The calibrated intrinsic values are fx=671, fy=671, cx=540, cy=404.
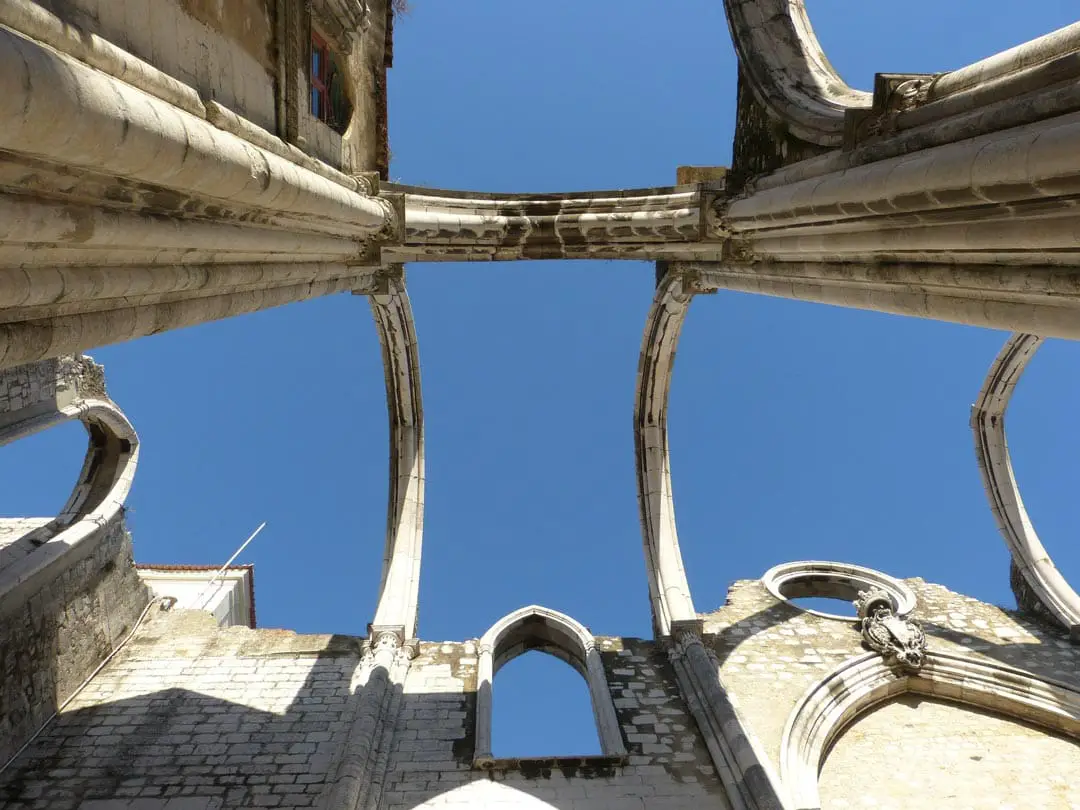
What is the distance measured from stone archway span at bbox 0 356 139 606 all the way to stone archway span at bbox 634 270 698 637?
7.21 meters

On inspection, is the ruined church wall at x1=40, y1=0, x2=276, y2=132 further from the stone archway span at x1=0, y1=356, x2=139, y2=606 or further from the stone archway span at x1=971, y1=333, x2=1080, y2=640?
the stone archway span at x1=971, y1=333, x2=1080, y2=640

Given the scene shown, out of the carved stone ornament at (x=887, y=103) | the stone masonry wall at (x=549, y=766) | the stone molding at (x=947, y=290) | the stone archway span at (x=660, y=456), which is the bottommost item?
→ the stone masonry wall at (x=549, y=766)

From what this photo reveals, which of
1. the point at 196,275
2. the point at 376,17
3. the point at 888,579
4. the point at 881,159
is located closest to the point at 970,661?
the point at 888,579

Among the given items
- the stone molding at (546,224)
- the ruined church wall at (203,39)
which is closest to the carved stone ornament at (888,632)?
the stone molding at (546,224)

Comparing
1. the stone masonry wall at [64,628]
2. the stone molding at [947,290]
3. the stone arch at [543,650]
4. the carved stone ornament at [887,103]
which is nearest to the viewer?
the stone molding at [947,290]

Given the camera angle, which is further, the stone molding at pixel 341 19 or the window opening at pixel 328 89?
the window opening at pixel 328 89

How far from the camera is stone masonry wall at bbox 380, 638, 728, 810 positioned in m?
6.15

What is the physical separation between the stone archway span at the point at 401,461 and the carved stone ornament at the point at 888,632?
576cm

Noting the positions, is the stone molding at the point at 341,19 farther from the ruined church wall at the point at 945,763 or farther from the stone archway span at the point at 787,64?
the ruined church wall at the point at 945,763

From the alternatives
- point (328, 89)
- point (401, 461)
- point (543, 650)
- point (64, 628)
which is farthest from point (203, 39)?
point (543, 650)

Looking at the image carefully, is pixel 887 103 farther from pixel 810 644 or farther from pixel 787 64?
pixel 810 644

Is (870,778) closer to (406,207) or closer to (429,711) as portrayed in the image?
(429,711)

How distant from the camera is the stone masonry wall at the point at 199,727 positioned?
Result: 6.13m

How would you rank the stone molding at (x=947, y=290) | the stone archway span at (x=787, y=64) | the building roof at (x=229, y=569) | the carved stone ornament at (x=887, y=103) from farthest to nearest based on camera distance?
1. the building roof at (x=229, y=569)
2. the stone archway span at (x=787, y=64)
3. the carved stone ornament at (x=887, y=103)
4. the stone molding at (x=947, y=290)
